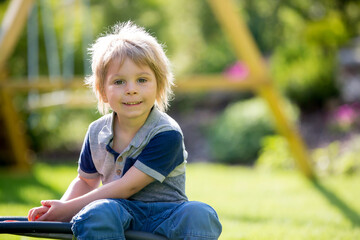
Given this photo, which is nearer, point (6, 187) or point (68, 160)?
point (6, 187)

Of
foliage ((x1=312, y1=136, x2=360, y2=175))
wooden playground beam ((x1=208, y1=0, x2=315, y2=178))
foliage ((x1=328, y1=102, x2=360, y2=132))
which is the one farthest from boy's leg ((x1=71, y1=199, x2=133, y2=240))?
foliage ((x1=328, y1=102, x2=360, y2=132))

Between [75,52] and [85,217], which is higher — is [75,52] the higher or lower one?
the higher one

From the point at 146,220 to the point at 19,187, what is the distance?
338 cm

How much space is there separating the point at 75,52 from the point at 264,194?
16.4 feet

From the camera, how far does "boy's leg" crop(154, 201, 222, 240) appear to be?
1739mm

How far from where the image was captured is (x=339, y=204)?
427 cm

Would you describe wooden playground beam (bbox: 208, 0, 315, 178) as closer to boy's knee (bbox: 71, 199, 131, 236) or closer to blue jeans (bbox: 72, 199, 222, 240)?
blue jeans (bbox: 72, 199, 222, 240)

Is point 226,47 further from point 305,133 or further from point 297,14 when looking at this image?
point 305,133

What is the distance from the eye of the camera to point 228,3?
4.86 m

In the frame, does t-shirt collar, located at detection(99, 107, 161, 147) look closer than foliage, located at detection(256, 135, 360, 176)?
Yes

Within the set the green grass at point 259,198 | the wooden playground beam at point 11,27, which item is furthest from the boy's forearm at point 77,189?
the wooden playground beam at point 11,27

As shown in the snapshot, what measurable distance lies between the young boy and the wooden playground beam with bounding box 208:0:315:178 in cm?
296

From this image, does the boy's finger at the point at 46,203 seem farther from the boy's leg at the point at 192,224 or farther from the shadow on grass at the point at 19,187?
the shadow on grass at the point at 19,187

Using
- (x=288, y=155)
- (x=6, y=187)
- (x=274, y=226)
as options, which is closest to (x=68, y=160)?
(x=6, y=187)
